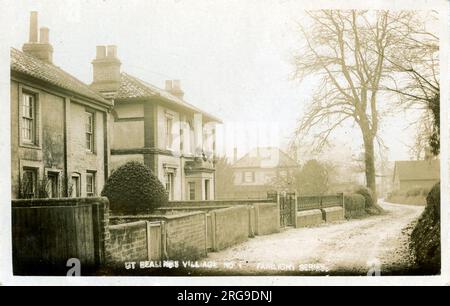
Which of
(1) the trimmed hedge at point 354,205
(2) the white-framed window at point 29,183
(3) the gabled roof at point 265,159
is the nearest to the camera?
(2) the white-framed window at point 29,183

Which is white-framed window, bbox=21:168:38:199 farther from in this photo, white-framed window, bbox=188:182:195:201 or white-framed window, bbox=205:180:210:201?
white-framed window, bbox=205:180:210:201

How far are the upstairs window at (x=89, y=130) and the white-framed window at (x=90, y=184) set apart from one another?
44 cm

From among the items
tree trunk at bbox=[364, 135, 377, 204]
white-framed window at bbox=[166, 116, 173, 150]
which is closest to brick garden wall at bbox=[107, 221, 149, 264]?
white-framed window at bbox=[166, 116, 173, 150]

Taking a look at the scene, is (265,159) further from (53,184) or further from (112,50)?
(53,184)

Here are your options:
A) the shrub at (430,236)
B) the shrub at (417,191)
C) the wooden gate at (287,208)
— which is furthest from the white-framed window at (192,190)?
the shrub at (430,236)

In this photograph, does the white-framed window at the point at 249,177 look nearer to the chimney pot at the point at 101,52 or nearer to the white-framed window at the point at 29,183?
the chimney pot at the point at 101,52

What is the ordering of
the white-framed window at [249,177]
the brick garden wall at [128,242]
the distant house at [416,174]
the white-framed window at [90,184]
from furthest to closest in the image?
the white-framed window at [249,177], the white-framed window at [90,184], the distant house at [416,174], the brick garden wall at [128,242]

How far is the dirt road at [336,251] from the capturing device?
304 inches

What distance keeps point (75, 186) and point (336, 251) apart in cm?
409

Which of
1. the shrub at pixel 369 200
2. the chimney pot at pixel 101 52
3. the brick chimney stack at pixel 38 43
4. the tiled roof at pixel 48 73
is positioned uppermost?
the brick chimney stack at pixel 38 43

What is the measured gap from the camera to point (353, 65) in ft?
26.8

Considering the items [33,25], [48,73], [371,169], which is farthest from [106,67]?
[371,169]

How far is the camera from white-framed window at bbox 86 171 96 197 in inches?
323
